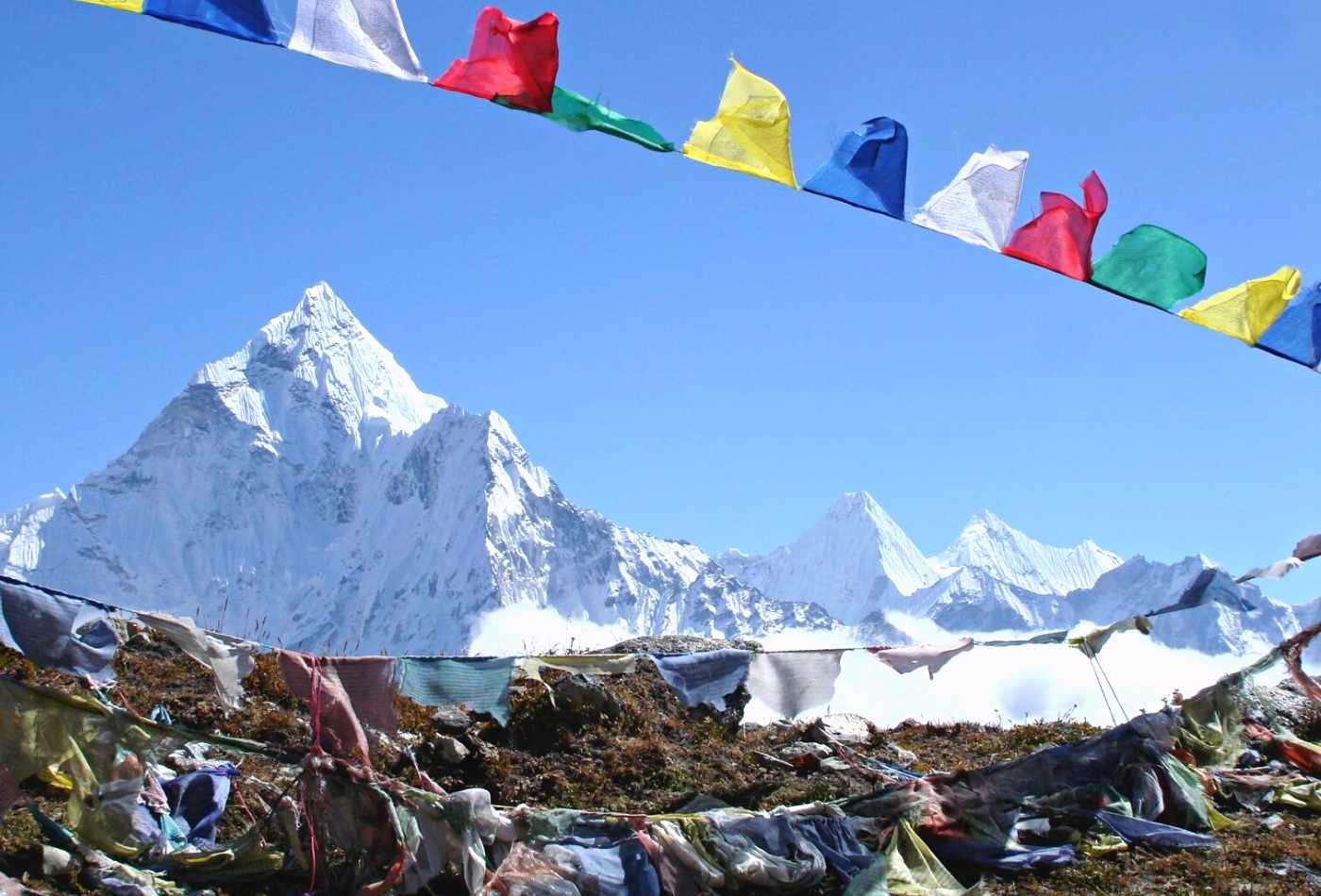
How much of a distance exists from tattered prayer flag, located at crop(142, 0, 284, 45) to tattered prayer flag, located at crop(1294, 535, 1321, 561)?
9316 mm

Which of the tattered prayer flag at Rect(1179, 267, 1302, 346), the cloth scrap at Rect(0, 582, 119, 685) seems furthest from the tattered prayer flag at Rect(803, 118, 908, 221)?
the cloth scrap at Rect(0, 582, 119, 685)

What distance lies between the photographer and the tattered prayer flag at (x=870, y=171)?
10.4m

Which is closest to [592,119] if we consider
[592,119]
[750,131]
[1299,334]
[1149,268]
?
[592,119]

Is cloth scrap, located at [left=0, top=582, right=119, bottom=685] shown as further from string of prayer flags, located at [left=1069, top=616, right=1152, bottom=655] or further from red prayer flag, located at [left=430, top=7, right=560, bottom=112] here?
string of prayer flags, located at [left=1069, top=616, right=1152, bottom=655]

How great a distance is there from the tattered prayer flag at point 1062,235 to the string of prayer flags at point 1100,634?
2792 millimetres

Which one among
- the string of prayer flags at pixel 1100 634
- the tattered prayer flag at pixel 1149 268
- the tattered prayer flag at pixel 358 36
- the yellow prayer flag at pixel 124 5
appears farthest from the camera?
the string of prayer flags at pixel 1100 634

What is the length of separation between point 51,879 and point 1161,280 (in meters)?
8.99

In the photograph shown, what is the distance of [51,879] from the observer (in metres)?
8.30

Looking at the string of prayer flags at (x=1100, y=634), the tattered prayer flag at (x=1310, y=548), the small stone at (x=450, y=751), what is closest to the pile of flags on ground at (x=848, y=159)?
the tattered prayer flag at (x=1310, y=548)

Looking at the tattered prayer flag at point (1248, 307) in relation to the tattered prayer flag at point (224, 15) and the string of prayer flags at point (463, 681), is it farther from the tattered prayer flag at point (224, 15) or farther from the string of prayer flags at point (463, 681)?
the tattered prayer flag at point (224, 15)

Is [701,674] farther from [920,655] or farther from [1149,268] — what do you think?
[1149,268]

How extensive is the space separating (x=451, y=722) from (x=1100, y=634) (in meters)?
5.34

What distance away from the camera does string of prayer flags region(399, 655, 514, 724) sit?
9.77 meters

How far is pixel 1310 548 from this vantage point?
40.9 feet
